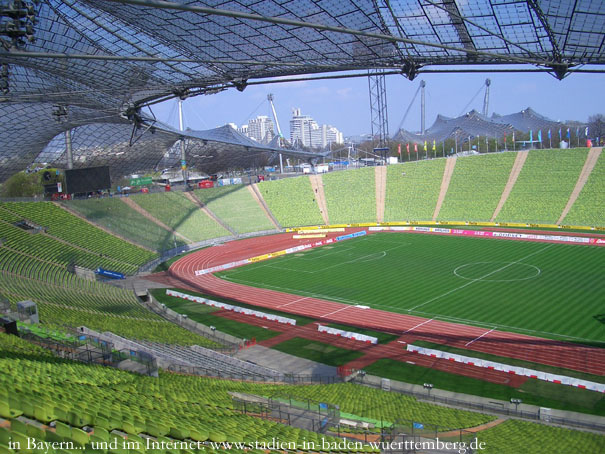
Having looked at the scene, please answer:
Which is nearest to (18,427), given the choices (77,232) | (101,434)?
(101,434)

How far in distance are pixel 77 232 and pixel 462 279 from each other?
33.6 meters

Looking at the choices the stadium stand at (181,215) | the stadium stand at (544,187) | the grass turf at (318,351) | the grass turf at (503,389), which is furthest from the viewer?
the stadium stand at (181,215)

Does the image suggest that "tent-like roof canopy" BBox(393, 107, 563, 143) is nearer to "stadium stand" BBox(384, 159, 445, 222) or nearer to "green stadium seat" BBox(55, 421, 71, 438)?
"stadium stand" BBox(384, 159, 445, 222)

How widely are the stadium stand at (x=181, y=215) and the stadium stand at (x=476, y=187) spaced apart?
27063 mm

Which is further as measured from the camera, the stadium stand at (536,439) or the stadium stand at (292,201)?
the stadium stand at (292,201)

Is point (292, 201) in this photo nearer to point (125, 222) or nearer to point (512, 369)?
point (125, 222)

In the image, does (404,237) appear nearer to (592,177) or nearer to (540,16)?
(592,177)

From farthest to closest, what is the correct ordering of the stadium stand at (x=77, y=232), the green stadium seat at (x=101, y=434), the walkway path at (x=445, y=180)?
the walkway path at (x=445, y=180), the stadium stand at (x=77, y=232), the green stadium seat at (x=101, y=434)

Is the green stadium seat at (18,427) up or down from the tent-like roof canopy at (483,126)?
down

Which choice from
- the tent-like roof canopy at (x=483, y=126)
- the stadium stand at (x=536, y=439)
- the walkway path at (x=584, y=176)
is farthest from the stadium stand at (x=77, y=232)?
the tent-like roof canopy at (x=483, y=126)

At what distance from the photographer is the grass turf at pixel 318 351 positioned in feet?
79.9

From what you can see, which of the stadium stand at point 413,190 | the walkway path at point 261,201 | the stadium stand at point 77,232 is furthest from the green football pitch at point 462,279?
the walkway path at point 261,201

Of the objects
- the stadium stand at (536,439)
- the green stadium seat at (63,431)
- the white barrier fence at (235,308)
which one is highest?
the green stadium seat at (63,431)

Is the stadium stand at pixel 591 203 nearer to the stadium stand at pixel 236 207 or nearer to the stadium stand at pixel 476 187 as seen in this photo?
the stadium stand at pixel 476 187
